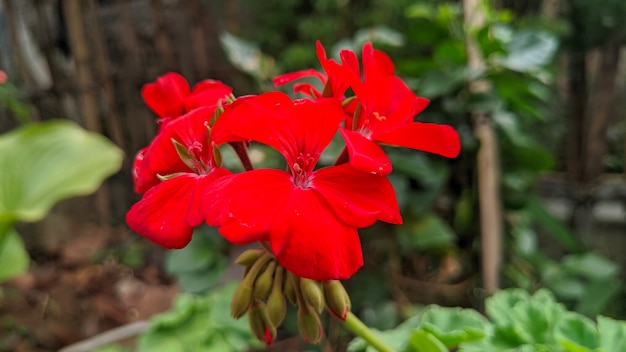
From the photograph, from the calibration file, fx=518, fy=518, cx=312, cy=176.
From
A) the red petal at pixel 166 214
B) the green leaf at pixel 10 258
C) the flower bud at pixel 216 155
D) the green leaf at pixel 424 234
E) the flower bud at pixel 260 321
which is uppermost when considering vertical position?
the flower bud at pixel 216 155

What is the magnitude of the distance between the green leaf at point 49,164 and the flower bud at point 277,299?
112 centimetres

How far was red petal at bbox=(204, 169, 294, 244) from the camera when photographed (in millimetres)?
266

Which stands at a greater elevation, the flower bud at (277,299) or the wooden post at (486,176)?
the flower bud at (277,299)

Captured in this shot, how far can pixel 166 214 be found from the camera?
0.98 feet

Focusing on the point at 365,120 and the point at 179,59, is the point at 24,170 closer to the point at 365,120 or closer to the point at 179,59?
the point at 179,59

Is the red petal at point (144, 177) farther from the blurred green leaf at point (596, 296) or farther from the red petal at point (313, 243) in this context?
the blurred green leaf at point (596, 296)

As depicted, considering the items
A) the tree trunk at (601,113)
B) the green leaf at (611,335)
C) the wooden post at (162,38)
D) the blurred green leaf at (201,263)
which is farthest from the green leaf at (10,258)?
the tree trunk at (601,113)

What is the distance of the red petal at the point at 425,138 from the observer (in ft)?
1.04

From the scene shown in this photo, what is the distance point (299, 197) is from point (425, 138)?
0.30ft

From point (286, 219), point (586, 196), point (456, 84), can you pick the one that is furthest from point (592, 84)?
point (286, 219)

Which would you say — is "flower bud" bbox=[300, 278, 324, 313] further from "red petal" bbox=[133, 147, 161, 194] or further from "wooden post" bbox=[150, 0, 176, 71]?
"wooden post" bbox=[150, 0, 176, 71]

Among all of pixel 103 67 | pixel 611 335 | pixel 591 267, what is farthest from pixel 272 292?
pixel 103 67

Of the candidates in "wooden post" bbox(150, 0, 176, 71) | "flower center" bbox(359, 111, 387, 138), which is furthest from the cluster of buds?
"wooden post" bbox(150, 0, 176, 71)

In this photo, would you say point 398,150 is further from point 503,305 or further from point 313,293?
point 313,293
